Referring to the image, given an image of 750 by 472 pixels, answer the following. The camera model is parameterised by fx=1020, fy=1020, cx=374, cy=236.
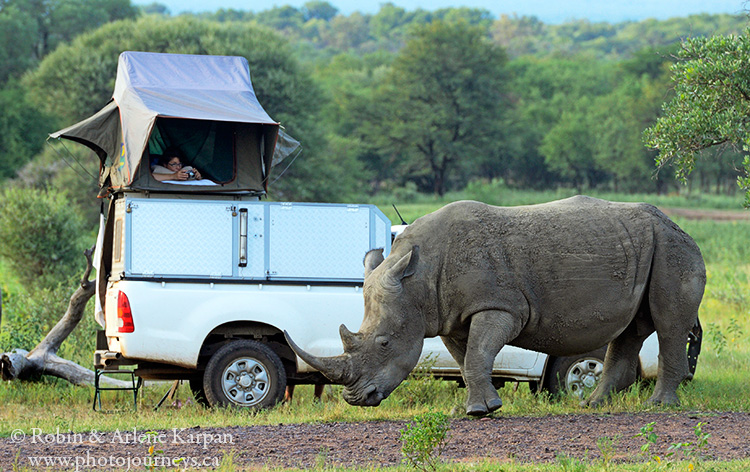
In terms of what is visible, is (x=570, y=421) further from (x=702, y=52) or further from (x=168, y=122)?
(x=168, y=122)

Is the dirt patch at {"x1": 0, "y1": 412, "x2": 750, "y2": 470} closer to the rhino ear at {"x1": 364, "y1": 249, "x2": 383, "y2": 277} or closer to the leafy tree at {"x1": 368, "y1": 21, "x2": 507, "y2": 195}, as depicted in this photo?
the rhino ear at {"x1": 364, "y1": 249, "x2": 383, "y2": 277}

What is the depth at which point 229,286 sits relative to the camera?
1024 cm

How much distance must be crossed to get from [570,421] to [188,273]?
4.02 metres

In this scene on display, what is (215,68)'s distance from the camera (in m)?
13.0

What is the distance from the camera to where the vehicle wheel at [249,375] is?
33.2 ft

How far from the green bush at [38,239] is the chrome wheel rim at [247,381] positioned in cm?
1155

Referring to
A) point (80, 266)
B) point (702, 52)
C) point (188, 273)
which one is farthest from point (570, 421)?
point (80, 266)

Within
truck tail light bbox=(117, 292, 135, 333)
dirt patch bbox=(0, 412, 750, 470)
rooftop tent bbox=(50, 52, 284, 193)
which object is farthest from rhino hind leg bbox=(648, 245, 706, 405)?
truck tail light bbox=(117, 292, 135, 333)

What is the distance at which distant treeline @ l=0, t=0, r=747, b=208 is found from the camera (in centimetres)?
4381

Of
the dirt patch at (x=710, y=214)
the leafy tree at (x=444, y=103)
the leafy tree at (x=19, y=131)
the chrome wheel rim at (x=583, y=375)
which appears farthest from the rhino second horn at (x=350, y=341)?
the leafy tree at (x=444, y=103)

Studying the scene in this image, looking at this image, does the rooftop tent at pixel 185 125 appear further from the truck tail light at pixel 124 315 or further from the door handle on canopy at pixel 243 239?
the truck tail light at pixel 124 315

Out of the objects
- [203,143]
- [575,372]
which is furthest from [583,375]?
[203,143]

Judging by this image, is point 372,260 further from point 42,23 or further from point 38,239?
point 42,23

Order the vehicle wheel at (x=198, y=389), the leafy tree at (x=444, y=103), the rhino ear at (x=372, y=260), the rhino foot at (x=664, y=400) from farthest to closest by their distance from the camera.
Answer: the leafy tree at (x=444, y=103)
the vehicle wheel at (x=198, y=389)
the rhino foot at (x=664, y=400)
the rhino ear at (x=372, y=260)
